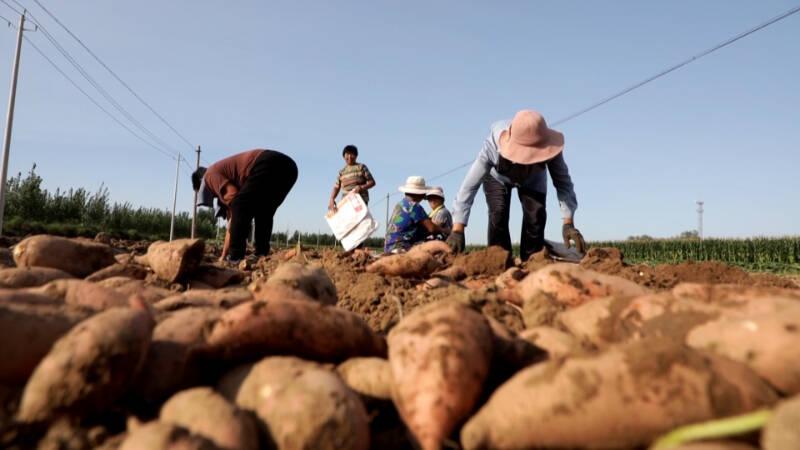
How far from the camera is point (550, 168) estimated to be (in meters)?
6.01

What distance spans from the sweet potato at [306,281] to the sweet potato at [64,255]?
4.74ft

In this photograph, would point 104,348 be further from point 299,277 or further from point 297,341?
point 299,277

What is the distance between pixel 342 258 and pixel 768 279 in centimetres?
385

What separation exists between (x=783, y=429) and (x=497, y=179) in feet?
17.5

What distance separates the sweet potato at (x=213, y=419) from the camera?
1.17 meters

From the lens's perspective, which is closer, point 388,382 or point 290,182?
point 388,382

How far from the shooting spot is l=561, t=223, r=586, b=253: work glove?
5426 millimetres

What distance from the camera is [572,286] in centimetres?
215

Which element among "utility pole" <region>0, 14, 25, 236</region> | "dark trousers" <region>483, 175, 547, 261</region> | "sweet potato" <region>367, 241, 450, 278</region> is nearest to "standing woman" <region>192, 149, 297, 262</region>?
"dark trousers" <region>483, 175, 547, 261</region>

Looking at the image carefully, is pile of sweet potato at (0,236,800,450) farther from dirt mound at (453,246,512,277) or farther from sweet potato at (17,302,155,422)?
dirt mound at (453,246,512,277)

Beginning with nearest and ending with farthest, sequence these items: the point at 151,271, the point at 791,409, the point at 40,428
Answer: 1. the point at 791,409
2. the point at 40,428
3. the point at 151,271

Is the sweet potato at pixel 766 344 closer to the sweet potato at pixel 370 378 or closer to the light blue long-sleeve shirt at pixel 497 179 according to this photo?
the sweet potato at pixel 370 378

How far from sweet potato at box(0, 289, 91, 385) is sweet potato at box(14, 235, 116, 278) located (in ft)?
5.74

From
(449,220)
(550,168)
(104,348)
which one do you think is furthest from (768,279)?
(449,220)
